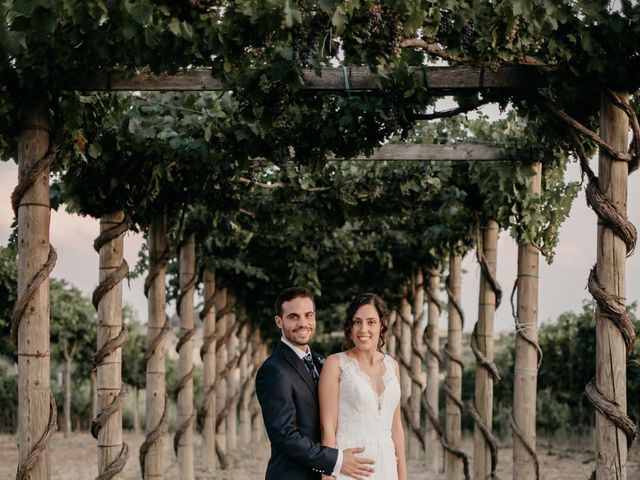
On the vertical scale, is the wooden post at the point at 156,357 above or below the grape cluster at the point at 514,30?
below

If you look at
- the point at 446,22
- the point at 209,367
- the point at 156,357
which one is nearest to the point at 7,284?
the point at 209,367

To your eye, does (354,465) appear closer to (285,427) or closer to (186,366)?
(285,427)

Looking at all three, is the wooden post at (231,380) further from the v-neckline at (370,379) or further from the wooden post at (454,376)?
the v-neckline at (370,379)

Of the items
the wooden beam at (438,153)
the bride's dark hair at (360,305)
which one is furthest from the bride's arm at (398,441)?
the wooden beam at (438,153)

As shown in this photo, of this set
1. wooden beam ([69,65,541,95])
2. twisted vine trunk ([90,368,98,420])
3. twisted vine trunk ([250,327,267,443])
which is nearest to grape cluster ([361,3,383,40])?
wooden beam ([69,65,541,95])

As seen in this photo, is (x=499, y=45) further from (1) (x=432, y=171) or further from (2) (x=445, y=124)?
(1) (x=432, y=171)

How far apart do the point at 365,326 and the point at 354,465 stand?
675 millimetres

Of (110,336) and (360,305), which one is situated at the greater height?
(360,305)

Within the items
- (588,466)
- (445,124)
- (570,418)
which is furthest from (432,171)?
(570,418)

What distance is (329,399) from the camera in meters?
4.40

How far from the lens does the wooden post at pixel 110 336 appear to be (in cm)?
643

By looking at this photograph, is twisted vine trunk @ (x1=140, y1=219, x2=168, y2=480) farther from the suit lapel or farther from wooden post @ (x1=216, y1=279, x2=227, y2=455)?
wooden post @ (x1=216, y1=279, x2=227, y2=455)

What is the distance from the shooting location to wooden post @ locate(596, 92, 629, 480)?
4707mm

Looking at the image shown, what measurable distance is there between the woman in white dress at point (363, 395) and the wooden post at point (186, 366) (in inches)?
209
